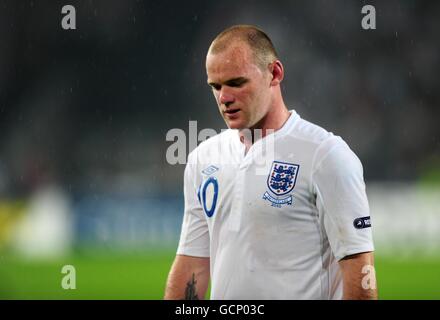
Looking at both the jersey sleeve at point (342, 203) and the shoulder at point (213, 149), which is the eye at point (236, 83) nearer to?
the shoulder at point (213, 149)

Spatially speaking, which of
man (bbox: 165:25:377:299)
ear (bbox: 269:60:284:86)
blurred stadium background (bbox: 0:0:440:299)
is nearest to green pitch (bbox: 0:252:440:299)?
blurred stadium background (bbox: 0:0:440:299)

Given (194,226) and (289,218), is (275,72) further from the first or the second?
(194,226)

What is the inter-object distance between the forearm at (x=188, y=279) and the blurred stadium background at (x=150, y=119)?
506 centimetres

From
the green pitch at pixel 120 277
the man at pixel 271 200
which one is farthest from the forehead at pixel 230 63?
the green pitch at pixel 120 277

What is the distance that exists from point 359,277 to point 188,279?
0.85 meters

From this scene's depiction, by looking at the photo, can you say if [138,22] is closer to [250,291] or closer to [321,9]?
[321,9]

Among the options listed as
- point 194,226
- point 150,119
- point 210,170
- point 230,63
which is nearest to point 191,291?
point 194,226

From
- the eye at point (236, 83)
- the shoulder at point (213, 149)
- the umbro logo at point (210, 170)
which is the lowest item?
the umbro logo at point (210, 170)

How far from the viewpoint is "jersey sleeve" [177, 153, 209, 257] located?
→ 352cm

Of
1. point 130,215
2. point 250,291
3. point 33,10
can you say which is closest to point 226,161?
point 250,291

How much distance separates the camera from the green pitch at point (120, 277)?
8.55 meters

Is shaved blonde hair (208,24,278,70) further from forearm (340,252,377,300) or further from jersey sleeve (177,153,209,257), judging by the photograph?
forearm (340,252,377,300)

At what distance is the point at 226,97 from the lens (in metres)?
3.24

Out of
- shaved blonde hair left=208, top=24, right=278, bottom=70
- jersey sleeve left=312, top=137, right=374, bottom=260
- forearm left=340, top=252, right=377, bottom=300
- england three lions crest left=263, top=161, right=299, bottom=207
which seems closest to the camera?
forearm left=340, top=252, right=377, bottom=300
